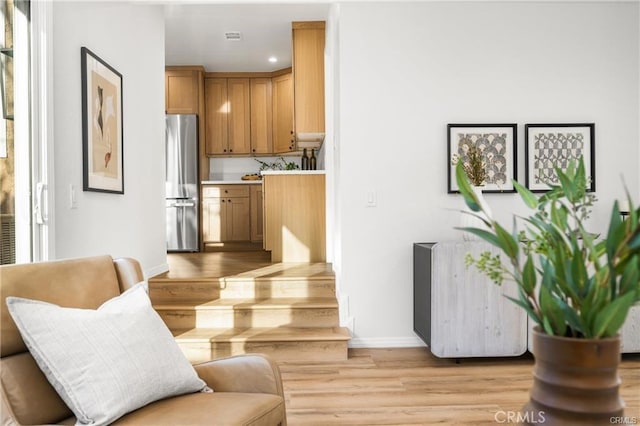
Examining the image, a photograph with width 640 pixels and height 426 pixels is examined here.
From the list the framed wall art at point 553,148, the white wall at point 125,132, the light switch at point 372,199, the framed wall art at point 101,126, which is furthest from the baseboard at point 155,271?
the framed wall art at point 553,148

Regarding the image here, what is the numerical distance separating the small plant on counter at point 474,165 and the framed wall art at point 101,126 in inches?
95.2

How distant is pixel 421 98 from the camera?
137 inches

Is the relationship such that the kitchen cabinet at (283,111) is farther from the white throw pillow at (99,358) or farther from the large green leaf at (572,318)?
the large green leaf at (572,318)

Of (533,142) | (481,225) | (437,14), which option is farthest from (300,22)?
(481,225)

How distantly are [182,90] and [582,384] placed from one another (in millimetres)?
6560

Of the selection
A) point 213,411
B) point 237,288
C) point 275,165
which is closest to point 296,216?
point 237,288

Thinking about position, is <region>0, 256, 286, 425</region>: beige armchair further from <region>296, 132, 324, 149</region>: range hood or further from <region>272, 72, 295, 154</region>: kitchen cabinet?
<region>272, 72, 295, 154</region>: kitchen cabinet

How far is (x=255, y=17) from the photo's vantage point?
4.80 m

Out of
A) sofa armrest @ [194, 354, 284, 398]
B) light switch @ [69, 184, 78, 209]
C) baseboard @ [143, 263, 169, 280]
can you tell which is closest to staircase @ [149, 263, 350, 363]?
baseboard @ [143, 263, 169, 280]

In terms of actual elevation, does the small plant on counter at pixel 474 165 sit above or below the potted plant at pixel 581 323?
above

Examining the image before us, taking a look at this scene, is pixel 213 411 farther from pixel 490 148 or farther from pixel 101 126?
pixel 490 148

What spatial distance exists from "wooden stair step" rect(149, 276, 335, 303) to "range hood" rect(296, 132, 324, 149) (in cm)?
175

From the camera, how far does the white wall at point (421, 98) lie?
136 inches

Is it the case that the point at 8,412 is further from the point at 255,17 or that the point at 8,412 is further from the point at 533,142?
the point at 255,17
